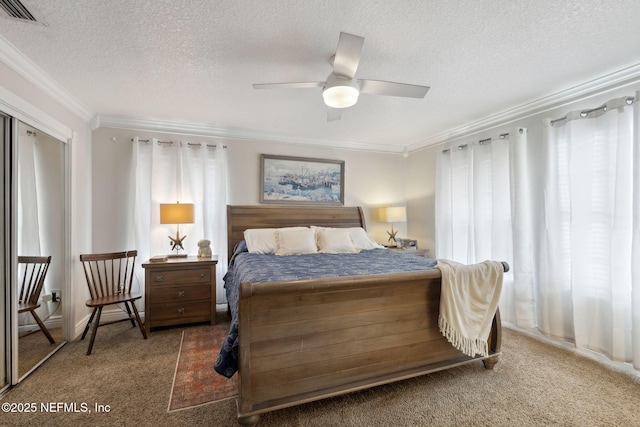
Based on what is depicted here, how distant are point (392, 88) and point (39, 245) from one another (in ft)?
10.1

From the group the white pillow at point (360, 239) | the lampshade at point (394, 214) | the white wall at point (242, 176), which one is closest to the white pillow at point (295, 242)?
the white pillow at point (360, 239)

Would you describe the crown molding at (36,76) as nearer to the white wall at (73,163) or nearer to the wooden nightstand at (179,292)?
the white wall at (73,163)

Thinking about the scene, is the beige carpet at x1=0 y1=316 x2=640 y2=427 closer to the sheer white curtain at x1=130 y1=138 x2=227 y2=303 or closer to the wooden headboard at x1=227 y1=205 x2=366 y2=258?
the sheer white curtain at x1=130 y1=138 x2=227 y2=303

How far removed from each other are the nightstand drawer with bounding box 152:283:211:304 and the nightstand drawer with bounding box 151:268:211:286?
5 centimetres

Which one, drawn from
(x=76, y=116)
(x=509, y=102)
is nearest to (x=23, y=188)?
(x=76, y=116)

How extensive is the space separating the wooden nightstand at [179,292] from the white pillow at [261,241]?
1.47ft

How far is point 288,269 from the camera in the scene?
2354 millimetres

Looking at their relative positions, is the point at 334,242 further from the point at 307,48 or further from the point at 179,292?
the point at 307,48

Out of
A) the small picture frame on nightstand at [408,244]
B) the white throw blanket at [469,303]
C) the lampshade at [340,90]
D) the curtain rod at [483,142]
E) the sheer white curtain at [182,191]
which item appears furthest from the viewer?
the small picture frame on nightstand at [408,244]

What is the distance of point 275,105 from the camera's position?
114 inches

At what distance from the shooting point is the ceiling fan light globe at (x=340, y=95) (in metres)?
1.83

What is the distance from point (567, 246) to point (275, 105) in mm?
3167

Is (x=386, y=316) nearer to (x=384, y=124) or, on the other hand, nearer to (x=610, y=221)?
(x=610, y=221)

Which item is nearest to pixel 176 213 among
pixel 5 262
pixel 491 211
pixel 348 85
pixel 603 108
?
pixel 5 262
